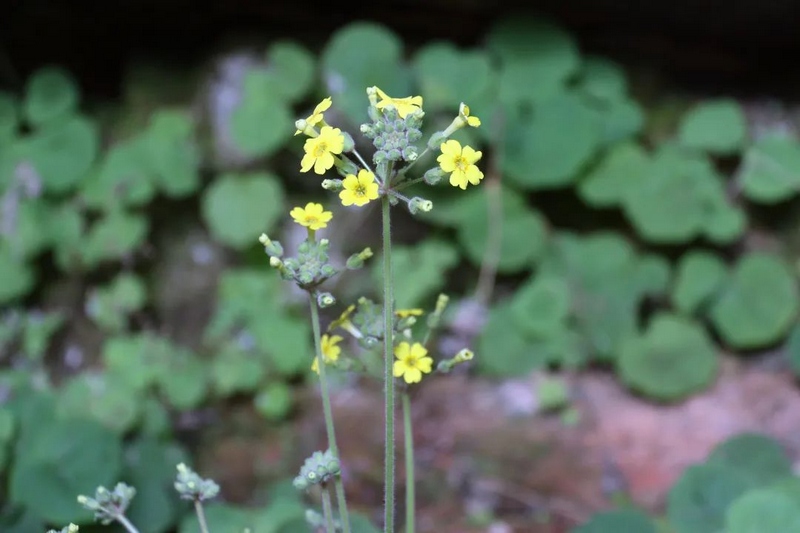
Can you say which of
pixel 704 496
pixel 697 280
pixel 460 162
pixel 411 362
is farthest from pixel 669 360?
pixel 460 162

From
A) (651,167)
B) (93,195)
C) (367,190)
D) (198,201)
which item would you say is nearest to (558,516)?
(651,167)

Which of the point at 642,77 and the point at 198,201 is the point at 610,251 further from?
the point at 198,201

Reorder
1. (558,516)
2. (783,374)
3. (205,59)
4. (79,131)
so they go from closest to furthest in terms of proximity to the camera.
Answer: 1. (558,516)
2. (783,374)
3. (79,131)
4. (205,59)

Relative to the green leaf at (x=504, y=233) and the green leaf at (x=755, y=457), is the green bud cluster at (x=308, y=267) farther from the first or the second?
the green leaf at (x=504, y=233)

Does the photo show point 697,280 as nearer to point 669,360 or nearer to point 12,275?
point 669,360

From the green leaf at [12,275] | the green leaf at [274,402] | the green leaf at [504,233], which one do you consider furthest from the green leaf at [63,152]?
the green leaf at [504,233]
